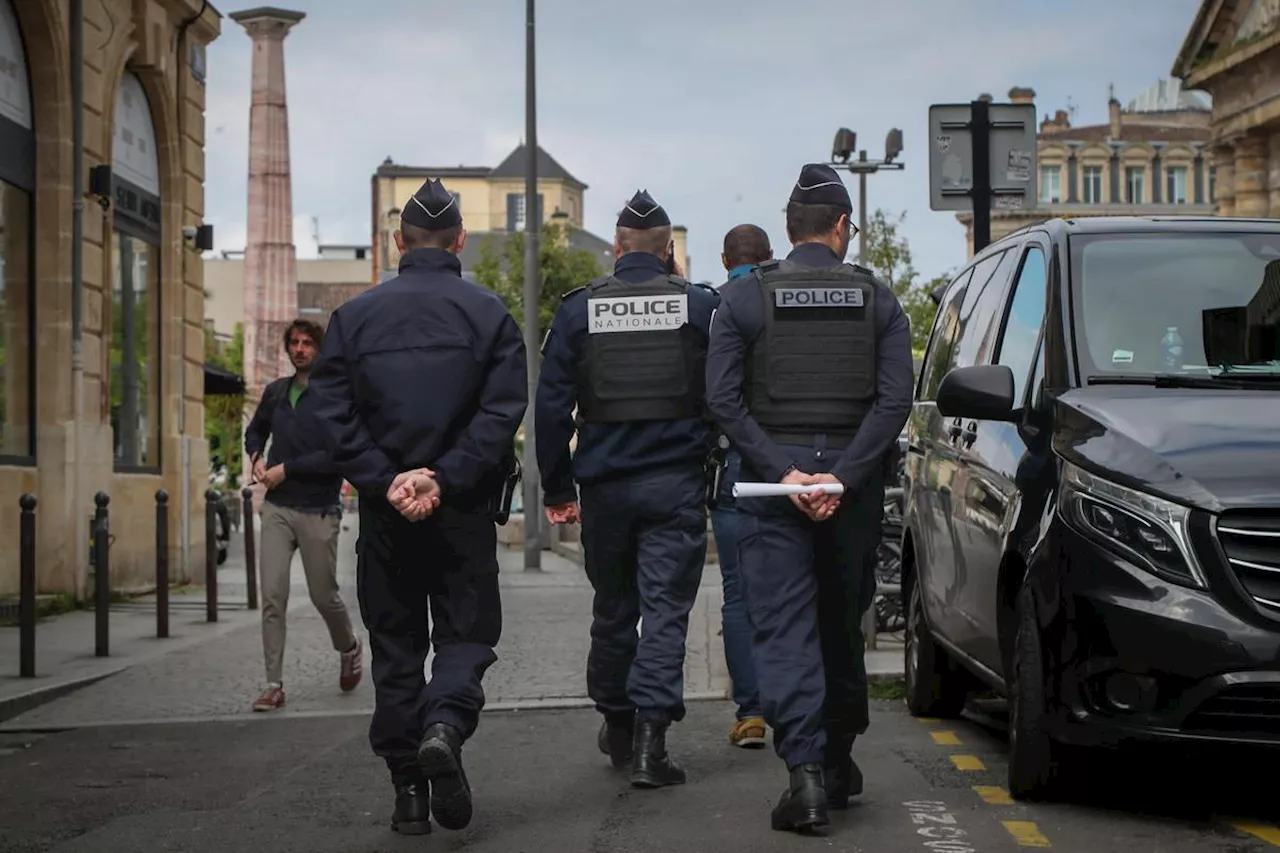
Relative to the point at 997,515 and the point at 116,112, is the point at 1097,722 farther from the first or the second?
the point at 116,112

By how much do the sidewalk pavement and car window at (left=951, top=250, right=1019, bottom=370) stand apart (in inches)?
89.9

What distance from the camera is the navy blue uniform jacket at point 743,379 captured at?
6.65 metres

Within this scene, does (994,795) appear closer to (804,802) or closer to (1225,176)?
(804,802)

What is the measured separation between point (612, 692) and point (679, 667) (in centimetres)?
36

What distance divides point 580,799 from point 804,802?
3.78 ft

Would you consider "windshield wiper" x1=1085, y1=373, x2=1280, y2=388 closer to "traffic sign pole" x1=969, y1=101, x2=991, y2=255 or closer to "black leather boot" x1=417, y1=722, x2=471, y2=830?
"black leather boot" x1=417, y1=722, x2=471, y2=830

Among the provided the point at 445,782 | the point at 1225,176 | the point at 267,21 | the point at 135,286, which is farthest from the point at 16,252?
the point at 267,21

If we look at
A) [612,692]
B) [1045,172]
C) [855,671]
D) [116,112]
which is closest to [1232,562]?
[855,671]

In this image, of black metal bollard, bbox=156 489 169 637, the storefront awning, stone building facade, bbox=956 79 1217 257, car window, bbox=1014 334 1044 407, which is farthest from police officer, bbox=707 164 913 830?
stone building facade, bbox=956 79 1217 257

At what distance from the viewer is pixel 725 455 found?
766 centimetres

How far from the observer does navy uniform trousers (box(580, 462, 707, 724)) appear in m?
7.57

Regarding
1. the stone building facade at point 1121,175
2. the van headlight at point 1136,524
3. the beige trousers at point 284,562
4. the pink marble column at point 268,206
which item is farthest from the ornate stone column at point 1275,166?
the stone building facade at point 1121,175

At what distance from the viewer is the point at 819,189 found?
7008mm

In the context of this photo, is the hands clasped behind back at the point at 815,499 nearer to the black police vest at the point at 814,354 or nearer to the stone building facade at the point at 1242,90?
the black police vest at the point at 814,354
